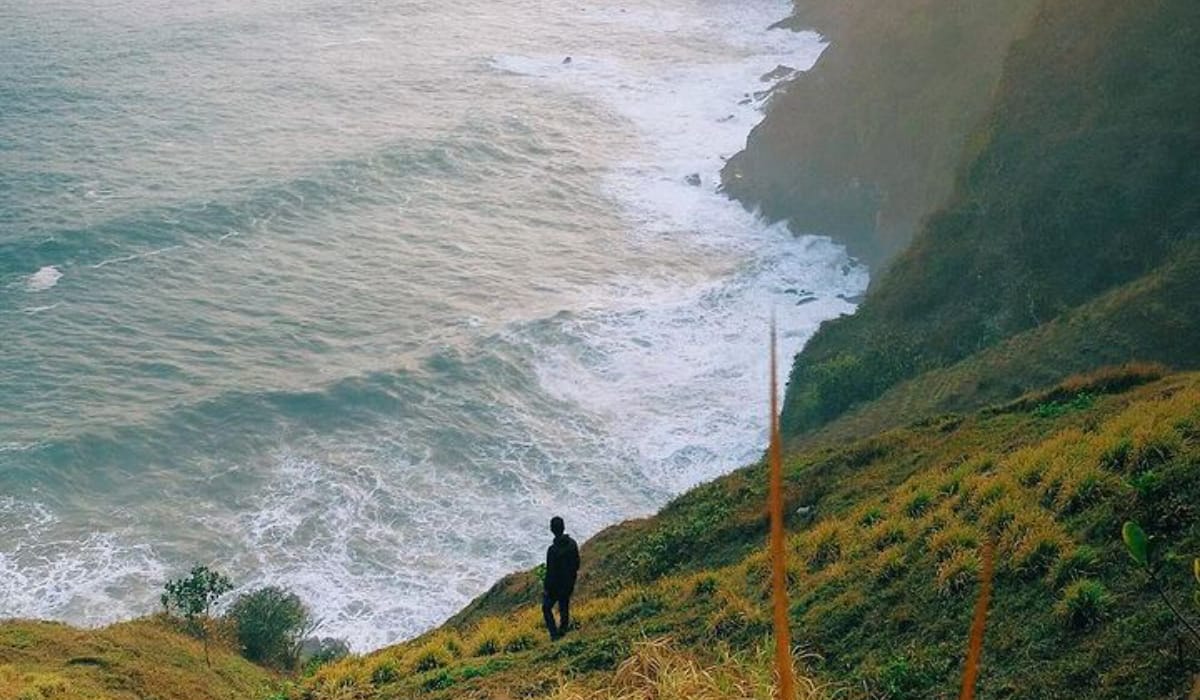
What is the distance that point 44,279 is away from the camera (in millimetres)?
47375

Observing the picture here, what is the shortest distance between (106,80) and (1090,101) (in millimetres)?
59162

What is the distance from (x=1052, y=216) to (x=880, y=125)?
2069 cm

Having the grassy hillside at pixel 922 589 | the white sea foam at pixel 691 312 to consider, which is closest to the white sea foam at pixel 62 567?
the white sea foam at pixel 691 312

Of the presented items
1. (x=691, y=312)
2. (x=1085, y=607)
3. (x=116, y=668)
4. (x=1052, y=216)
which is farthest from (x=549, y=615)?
(x=691, y=312)

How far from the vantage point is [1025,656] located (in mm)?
9602

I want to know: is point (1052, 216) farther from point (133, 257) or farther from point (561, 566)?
point (133, 257)

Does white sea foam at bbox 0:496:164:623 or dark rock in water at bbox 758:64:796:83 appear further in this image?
dark rock in water at bbox 758:64:796:83

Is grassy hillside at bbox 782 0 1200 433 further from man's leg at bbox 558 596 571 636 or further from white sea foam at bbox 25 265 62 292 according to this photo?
white sea foam at bbox 25 265 62 292

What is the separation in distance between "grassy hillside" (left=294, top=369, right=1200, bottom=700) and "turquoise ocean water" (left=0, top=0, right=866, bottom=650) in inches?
611

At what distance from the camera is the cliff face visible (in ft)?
155

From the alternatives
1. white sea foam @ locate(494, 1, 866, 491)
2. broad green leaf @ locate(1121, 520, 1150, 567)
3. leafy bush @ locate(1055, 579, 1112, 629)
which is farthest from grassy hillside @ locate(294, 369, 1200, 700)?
white sea foam @ locate(494, 1, 866, 491)

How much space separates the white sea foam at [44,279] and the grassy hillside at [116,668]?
30.5m

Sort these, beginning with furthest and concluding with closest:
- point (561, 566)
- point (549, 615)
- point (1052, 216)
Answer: point (1052, 216)
point (549, 615)
point (561, 566)

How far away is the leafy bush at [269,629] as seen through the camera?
22.4 m
